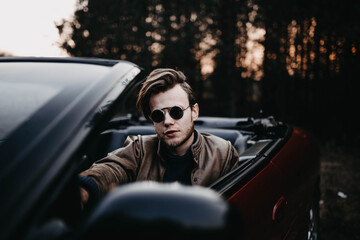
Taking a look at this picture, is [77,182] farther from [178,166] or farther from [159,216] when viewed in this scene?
[178,166]

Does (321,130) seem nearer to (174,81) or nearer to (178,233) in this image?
(174,81)

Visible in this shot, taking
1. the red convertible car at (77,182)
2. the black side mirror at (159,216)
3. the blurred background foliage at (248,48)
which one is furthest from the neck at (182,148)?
the blurred background foliage at (248,48)

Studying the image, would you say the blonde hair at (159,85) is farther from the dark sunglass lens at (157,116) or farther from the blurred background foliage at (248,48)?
the blurred background foliage at (248,48)

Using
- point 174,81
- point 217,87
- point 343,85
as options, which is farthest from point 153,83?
point 217,87

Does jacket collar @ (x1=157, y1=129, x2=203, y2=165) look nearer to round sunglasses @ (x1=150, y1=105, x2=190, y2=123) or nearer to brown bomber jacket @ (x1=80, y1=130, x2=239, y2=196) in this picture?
brown bomber jacket @ (x1=80, y1=130, x2=239, y2=196)

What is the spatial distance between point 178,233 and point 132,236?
8cm

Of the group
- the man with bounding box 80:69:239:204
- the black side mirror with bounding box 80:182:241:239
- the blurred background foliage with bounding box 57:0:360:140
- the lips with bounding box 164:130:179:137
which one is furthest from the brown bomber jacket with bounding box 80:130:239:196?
the blurred background foliage with bounding box 57:0:360:140

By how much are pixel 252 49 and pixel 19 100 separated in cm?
1253

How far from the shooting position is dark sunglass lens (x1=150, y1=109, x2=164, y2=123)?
5.35ft

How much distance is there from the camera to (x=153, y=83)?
1.75 meters

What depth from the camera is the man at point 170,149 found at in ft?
5.47

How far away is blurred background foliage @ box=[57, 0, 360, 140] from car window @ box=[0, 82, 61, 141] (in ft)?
32.3

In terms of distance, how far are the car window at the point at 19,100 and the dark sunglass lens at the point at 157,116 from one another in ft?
2.25

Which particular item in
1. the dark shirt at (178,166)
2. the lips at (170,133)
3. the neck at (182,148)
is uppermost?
the lips at (170,133)
